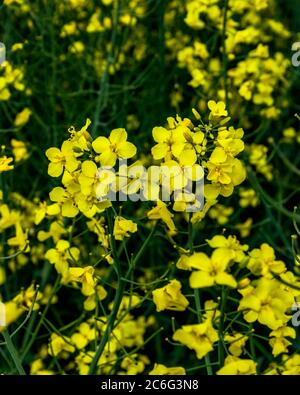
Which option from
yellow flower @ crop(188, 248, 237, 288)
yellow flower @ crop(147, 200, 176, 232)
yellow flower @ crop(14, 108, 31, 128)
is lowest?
yellow flower @ crop(188, 248, 237, 288)

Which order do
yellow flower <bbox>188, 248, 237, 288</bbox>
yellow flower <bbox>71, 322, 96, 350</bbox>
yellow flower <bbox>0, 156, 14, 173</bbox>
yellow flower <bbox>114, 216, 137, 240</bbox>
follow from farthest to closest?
1. yellow flower <bbox>71, 322, 96, 350</bbox>
2. yellow flower <bbox>0, 156, 14, 173</bbox>
3. yellow flower <bbox>114, 216, 137, 240</bbox>
4. yellow flower <bbox>188, 248, 237, 288</bbox>

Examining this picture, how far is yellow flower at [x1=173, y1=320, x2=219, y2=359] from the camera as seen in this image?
1.01 meters

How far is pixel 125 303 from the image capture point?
5.42 ft

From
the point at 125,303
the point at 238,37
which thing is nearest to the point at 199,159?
the point at 125,303

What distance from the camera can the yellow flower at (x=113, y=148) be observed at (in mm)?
1130

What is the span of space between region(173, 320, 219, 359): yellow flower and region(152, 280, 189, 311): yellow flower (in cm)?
6

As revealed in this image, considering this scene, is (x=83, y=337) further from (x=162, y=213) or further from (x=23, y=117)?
(x=23, y=117)

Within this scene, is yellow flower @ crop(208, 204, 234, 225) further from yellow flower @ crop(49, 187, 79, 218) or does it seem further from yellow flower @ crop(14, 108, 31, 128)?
yellow flower @ crop(49, 187, 79, 218)

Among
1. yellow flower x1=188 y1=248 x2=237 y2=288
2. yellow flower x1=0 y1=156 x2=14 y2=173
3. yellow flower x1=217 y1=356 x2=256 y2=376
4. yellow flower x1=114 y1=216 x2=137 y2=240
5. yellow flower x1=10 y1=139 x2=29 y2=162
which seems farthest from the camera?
yellow flower x1=10 y1=139 x2=29 y2=162

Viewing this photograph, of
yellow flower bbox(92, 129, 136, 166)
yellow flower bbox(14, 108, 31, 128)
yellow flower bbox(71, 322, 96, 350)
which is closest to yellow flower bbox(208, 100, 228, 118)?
yellow flower bbox(92, 129, 136, 166)

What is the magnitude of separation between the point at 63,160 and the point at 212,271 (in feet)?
1.17
